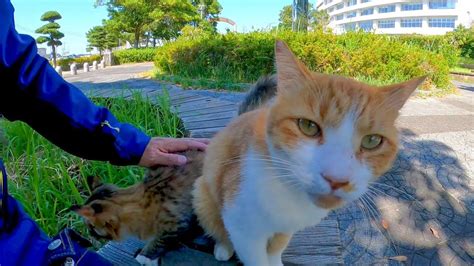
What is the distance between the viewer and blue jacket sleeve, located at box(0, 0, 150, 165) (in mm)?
1045

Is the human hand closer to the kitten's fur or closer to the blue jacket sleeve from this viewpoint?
the blue jacket sleeve

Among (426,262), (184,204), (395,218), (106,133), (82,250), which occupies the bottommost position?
(426,262)

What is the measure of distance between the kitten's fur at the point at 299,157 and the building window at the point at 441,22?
55.3 metres

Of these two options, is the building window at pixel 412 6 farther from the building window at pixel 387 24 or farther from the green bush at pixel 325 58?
the green bush at pixel 325 58

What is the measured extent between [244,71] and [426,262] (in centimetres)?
564

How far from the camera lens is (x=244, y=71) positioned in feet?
24.1

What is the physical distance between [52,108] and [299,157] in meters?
0.85

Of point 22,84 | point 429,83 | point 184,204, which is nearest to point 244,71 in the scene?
point 429,83

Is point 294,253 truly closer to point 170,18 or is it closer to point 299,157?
point 299,157

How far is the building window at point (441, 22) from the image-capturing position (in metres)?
47.3

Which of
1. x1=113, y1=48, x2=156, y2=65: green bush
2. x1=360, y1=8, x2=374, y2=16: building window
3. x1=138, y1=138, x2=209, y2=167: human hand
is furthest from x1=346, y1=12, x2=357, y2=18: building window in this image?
x1=138, y1=138, x2=209, y2=167: human hand

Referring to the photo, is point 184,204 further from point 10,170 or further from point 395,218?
point 395,218

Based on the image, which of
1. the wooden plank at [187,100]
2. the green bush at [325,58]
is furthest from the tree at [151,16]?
the wooden plank at [187,100]

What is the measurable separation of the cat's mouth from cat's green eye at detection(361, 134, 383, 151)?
0.19 metres
